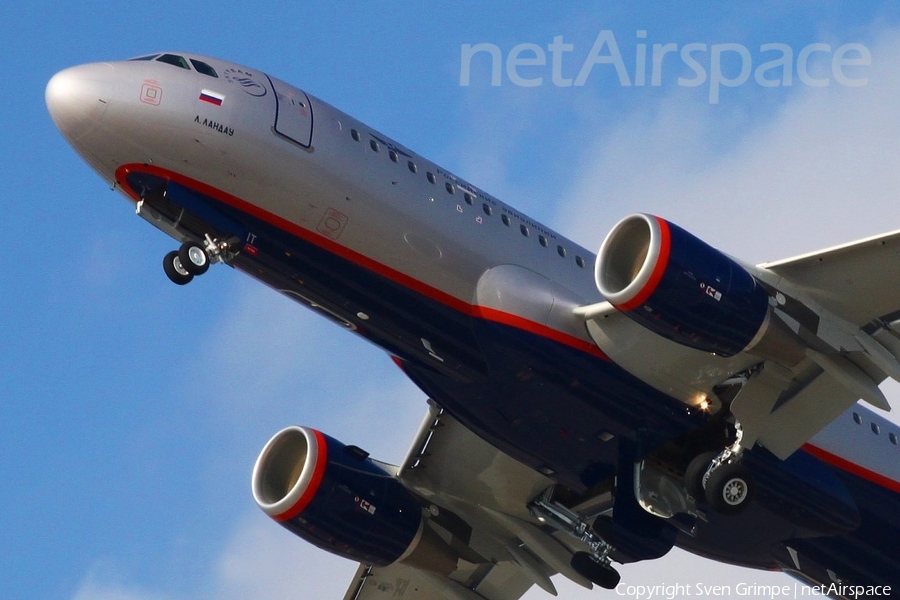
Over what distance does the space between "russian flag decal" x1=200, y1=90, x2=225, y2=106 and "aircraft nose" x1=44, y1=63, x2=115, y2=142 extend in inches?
56.9

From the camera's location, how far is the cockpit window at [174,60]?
27.2 metres

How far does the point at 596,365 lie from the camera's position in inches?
1101

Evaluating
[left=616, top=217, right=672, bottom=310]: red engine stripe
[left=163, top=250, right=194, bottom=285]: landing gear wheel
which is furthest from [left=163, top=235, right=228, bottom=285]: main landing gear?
[left=616, top=217, right=672, bottom=310]: red engine stripe

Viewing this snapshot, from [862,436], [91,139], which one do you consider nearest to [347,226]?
[91,139]

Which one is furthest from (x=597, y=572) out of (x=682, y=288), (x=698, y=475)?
(x=682, y=288)

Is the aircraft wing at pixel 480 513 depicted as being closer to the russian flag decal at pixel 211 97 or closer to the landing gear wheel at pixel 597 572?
the landing gear wheel at pixel 597 572

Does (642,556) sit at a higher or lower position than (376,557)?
higher

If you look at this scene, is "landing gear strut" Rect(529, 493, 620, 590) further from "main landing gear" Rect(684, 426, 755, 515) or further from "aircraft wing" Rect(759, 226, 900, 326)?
"aircraft wing" Rect(759, 226, 900, 326)

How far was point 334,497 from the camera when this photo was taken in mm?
30828

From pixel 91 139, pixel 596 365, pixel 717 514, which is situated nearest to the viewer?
pixel 91 139

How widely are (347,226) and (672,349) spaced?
5904 millimetres

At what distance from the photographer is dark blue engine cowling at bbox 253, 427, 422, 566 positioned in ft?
101

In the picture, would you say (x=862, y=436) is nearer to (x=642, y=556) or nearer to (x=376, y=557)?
(x=642, y=556)

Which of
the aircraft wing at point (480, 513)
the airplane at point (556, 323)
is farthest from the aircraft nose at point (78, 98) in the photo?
the aircraft wing at point (480, 513)
